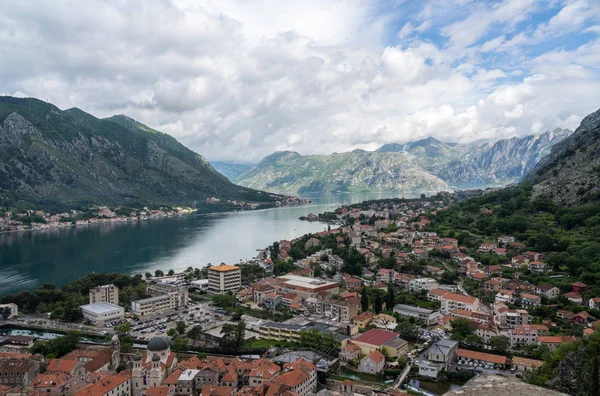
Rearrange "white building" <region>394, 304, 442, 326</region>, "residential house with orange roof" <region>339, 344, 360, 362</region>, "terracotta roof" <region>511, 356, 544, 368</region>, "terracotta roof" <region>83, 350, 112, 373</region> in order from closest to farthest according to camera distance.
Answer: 1. "terracotta roof" <region>83, 350, 112, 373</region>
2. "terracotta roof" <region>511, 356, 544, 368</region>
3. "residential house with orange roof" <region>339, 344, 360, 362</region>
4. "white building" <region>394, 304, 442, 326</region>

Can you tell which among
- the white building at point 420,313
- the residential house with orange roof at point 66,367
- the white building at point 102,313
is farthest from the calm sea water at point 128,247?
the white building at point 420,313

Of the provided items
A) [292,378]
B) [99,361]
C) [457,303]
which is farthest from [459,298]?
[99,361]

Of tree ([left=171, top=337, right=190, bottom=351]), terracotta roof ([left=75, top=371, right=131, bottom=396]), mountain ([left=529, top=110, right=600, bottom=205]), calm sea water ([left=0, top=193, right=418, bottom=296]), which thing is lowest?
tree ([left=171, top=337, right=190, bottom=351])

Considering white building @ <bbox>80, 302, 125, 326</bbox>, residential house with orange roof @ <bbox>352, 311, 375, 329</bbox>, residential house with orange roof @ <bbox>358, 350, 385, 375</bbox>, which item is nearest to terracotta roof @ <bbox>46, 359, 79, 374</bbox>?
white building @ <bbox>80, 302, 125, 326</bbox>

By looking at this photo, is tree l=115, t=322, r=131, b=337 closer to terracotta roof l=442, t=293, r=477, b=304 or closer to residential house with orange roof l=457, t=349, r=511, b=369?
residential house with orange roof l=457, t=349, r=511, b=369

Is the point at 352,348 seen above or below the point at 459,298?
below

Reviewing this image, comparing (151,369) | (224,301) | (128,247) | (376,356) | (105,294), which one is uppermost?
(128,247)

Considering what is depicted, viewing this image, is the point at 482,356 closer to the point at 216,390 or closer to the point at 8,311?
the point at 216,390
